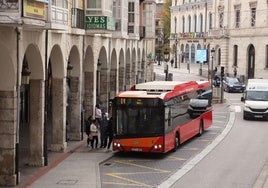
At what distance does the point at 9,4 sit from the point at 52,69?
8933 millimetres

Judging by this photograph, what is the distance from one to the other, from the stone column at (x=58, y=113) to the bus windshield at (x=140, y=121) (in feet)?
8.26

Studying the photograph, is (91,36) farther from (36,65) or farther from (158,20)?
(158,20)

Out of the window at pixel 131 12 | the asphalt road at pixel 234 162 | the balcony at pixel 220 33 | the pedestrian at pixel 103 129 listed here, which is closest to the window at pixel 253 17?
the balcony at pixel 220 33

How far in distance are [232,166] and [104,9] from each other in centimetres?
973

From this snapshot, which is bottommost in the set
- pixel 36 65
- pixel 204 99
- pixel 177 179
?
pixel 177 179

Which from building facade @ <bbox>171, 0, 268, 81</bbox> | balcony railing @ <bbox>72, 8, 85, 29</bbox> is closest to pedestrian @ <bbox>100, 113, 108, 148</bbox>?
balcony railing @ <bbox>72, 8, 85, 29</bbox>

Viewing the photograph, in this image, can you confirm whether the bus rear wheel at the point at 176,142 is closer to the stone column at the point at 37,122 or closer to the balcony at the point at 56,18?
the stone column at the point at 37,122

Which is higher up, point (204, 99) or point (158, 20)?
point (158, 20)

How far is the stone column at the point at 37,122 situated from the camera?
71.4ft

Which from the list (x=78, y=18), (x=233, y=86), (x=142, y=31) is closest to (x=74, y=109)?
(x=78, y=18)

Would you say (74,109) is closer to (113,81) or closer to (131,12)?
(113,81)

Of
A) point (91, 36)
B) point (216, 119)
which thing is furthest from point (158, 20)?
point (91, 36)

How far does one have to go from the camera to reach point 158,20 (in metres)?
132

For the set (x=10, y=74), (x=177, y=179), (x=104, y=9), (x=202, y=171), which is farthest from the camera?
(x=104, y=9)
